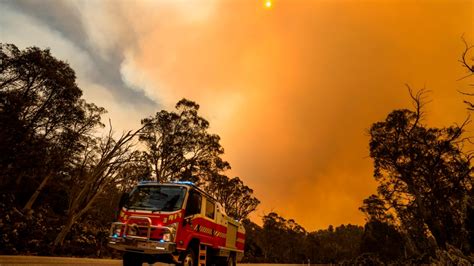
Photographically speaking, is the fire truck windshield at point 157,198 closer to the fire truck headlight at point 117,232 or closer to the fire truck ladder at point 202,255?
the fire truck headlight at point 117,232

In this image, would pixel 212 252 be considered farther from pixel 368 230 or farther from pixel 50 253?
pixel 368 230


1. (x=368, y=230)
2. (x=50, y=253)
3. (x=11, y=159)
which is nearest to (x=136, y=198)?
(x=50, y=253)

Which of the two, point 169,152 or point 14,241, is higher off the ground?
point 169,152

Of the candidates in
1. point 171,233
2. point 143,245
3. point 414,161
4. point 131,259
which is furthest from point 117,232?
point 414,161

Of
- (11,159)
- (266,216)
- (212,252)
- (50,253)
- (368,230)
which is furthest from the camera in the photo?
(266,216)

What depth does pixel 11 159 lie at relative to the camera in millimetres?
18859

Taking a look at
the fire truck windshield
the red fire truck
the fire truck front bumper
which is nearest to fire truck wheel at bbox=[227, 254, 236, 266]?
the red fire truck

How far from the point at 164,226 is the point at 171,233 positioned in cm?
28

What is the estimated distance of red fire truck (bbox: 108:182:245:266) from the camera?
8.77 meters

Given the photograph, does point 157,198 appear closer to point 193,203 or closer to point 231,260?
point 193,203

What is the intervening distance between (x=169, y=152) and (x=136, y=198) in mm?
23956

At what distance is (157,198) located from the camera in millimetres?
9781

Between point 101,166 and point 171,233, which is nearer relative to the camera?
point 171,233

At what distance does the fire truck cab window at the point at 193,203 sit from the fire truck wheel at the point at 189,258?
115cm
